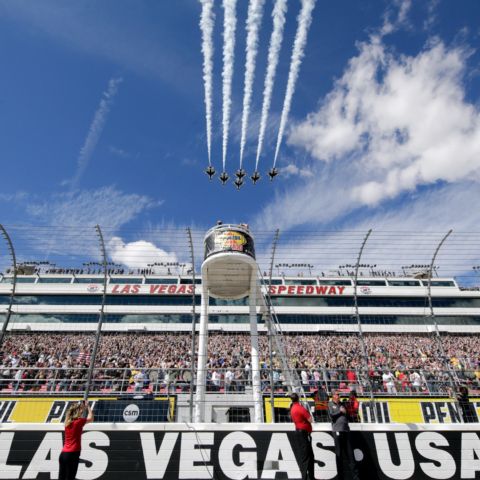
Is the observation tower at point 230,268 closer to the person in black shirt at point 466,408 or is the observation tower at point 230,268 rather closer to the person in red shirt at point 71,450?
the person in red shirt at point 71,450

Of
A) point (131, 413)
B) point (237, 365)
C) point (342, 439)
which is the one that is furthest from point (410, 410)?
point (237, 365)

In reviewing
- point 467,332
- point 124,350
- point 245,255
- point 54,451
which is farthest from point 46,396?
point 467,332

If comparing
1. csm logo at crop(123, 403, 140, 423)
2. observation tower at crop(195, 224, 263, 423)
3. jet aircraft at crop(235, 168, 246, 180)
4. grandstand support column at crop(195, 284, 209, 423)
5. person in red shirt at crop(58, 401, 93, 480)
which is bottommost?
person in red shirt at crop(58, 401, 93, 480)

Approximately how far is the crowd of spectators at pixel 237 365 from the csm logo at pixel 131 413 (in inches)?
29.0

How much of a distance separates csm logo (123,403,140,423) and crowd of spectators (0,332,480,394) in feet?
2.42

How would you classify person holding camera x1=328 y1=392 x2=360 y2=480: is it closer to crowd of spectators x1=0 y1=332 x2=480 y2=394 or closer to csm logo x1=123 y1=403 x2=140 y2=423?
crowd of spectators x1=0 y1=332 x2=480 y2=394

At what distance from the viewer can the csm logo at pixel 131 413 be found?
895cm

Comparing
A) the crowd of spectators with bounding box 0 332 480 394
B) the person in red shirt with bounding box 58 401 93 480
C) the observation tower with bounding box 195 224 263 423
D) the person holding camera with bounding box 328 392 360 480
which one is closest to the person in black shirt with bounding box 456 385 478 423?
the crowd of spectators with bounding box 0 332 480 394

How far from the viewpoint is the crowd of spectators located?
8.84 metres

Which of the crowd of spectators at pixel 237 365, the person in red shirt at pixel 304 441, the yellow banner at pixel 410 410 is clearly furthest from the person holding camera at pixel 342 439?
the yellow banner at pixel 410 410

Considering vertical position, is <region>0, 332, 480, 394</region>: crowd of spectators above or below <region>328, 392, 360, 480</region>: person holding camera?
above

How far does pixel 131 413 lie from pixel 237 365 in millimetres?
9892

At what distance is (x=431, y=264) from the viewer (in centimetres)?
1026

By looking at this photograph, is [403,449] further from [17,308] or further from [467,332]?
[17,308]
